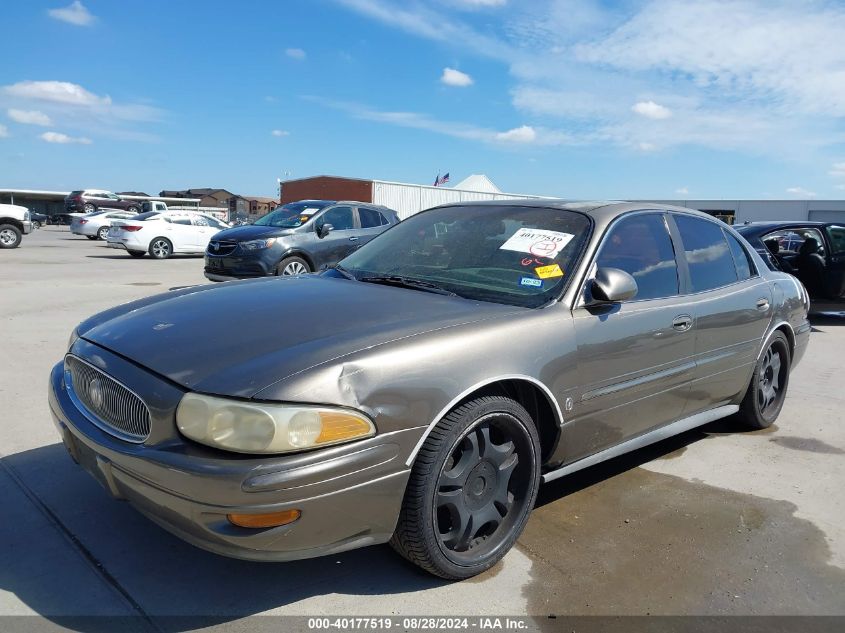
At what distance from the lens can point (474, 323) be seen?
276 cm

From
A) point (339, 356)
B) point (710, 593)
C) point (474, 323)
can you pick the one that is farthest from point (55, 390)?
point (710, 593)

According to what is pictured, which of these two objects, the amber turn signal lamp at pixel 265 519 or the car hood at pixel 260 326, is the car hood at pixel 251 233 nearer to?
the car hood at pixel 260 326

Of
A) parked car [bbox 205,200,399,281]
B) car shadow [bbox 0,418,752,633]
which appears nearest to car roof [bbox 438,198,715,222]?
car shadow [bbox 0,418,752,633]

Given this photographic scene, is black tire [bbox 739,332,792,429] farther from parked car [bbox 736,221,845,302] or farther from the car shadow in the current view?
parked car [bbox 736,221,845,302]

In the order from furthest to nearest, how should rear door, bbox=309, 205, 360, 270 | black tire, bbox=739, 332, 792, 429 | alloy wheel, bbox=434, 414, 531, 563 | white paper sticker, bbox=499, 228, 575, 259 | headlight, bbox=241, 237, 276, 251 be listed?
1. rear door, bbox=309, 205, 360, 270
2. headlight, bbox=241, 237, 276, 251
3. black tire, bbox=739, 332, 792, 429
4. white paper sticker, bbox=499, 228, 575, 259
5. alloy wheel, bbox=434, 414, 531, 563

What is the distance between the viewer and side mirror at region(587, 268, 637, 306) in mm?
3074

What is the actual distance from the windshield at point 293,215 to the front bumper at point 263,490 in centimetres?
896

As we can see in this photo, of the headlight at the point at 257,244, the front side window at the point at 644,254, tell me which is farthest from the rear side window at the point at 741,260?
the headlight at the point at 257,244

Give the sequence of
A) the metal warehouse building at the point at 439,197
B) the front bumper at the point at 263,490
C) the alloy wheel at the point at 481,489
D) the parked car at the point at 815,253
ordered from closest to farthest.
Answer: the front bumper at the point at 263,490, the alloy wheel at the point at 481,489, the parked car at the point at 815,253, the metal warehouse building at the point at 439,197

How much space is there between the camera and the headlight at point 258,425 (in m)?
2.15

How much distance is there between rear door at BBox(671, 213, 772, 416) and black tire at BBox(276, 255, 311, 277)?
714 cm

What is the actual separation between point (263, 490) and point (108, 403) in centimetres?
89

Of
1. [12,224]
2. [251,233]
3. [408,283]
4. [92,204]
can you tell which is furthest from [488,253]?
[92,204]

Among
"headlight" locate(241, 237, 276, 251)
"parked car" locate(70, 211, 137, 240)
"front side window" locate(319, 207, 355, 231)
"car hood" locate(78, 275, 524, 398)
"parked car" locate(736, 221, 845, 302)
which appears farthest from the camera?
"parked car" locate(70, 211, 137, 240)
